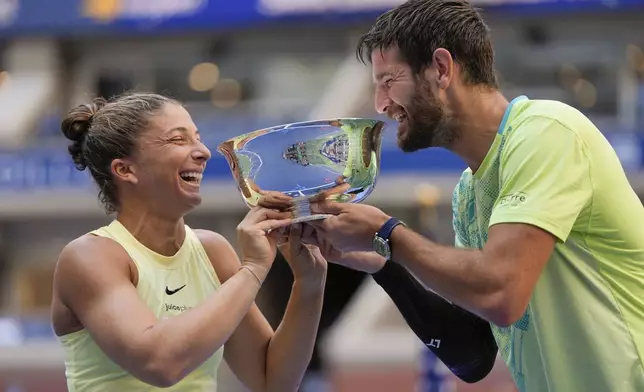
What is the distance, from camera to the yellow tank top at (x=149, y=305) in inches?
106

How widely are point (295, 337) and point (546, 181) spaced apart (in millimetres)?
932

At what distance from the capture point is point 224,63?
18.7 metres

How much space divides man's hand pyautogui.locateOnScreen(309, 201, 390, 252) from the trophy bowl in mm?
38

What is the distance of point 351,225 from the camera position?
259cm

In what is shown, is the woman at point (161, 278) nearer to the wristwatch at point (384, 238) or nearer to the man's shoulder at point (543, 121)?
the wristwatch at point (384, 238)

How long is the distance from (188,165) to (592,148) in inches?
41.7

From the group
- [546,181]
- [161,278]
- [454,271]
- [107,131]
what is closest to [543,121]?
[546,181]

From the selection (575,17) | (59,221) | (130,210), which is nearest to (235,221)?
(59,221)

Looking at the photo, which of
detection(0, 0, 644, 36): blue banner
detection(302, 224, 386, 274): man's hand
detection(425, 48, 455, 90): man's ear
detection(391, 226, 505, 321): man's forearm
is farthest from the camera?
detection(0, 0, 644, 36): blue banner

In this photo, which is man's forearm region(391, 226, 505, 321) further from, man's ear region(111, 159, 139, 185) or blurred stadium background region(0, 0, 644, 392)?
blurred stadium background region(0, 0, 644, 392)

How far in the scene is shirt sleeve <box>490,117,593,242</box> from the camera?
2.42m

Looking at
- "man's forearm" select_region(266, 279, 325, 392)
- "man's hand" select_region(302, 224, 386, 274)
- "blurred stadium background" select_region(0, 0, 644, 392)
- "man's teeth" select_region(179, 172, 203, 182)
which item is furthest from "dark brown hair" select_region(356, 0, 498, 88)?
"blurred stadium background" select_region(0, 0, 644, 392)

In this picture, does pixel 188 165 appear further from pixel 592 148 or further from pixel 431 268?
pixel 592 148

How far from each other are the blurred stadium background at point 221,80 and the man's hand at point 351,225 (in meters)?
11.7
